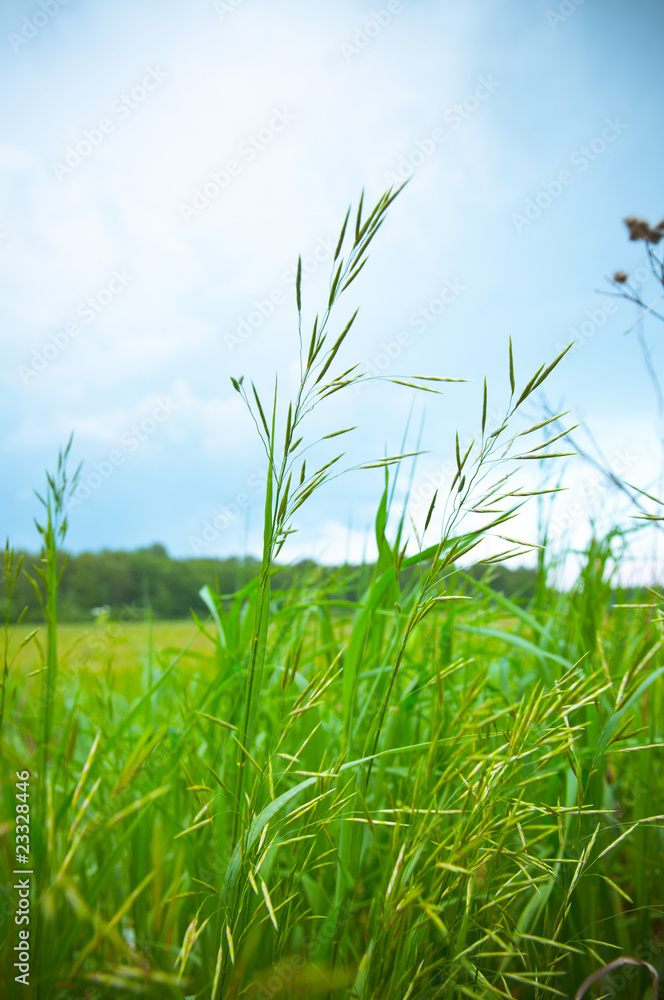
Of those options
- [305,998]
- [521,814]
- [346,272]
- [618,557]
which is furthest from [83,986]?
[618,557]

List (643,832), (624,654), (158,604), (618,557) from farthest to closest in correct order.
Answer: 1. (158,604)
2. (618,557)
3. (624,654)
4. (643,832)

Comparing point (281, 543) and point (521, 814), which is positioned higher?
point (281, 543)

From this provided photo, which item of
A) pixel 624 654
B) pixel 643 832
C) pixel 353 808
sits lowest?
pixel 643 832

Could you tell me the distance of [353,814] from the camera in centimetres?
81

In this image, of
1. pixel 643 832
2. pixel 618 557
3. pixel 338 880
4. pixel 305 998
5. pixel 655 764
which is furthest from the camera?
pixel 618 557

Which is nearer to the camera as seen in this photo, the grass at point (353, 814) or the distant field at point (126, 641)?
the grass at point (353, 814)

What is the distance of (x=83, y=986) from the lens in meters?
0.66

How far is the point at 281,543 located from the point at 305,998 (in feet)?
1.72

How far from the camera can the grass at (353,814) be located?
52 centimetres

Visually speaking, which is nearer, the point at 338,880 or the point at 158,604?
the point at 338,880

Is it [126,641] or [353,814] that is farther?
[126,641]

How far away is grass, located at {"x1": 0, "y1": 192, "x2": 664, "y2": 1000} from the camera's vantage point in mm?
520

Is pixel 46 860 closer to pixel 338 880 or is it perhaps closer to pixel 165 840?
pixel 338 880

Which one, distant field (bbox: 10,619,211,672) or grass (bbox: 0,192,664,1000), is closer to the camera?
grass (bbox: 0,192,664,1000)
